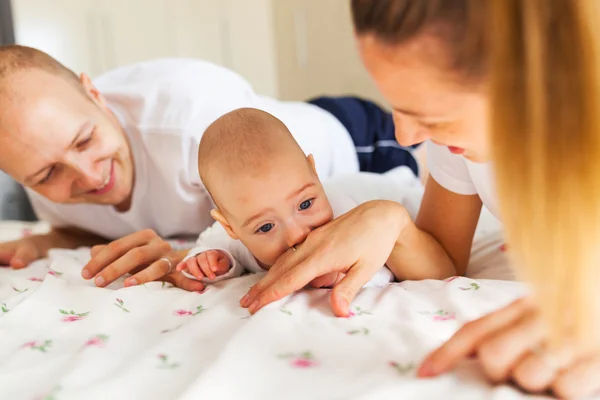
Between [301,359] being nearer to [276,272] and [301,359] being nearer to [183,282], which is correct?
[276,272]

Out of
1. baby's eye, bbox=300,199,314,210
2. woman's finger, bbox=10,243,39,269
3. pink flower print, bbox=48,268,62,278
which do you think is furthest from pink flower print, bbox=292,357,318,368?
woman's finger, bbox=10,243,39,269

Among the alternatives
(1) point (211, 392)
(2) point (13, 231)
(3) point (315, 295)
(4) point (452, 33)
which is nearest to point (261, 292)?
(3) point (315, 295)

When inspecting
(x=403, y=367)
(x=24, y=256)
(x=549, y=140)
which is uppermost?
(x=549, y=140)

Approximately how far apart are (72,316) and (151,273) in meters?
0.19

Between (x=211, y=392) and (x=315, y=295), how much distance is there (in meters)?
0.35

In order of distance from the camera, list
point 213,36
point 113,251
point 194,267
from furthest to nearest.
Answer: point 213,36 < point 113,251 < point 194,267

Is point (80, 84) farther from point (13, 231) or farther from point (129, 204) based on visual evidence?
→ point (13, 231)

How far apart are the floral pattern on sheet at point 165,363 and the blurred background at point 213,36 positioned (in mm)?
2236

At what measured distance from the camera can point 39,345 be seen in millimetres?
861

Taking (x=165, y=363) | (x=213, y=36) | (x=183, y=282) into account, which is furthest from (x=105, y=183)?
(x=213, y=36)

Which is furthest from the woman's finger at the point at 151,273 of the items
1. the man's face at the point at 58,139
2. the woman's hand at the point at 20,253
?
the woman's hand at the point at 20,253

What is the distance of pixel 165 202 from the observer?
1620 millimetres

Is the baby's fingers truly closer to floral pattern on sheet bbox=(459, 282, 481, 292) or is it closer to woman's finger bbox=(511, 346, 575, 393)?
floral pattern on sheet bbox=(459, 282, 481, 292)

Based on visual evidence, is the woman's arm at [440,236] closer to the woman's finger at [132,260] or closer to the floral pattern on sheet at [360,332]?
the floral pattern on sheet at [360,332]
